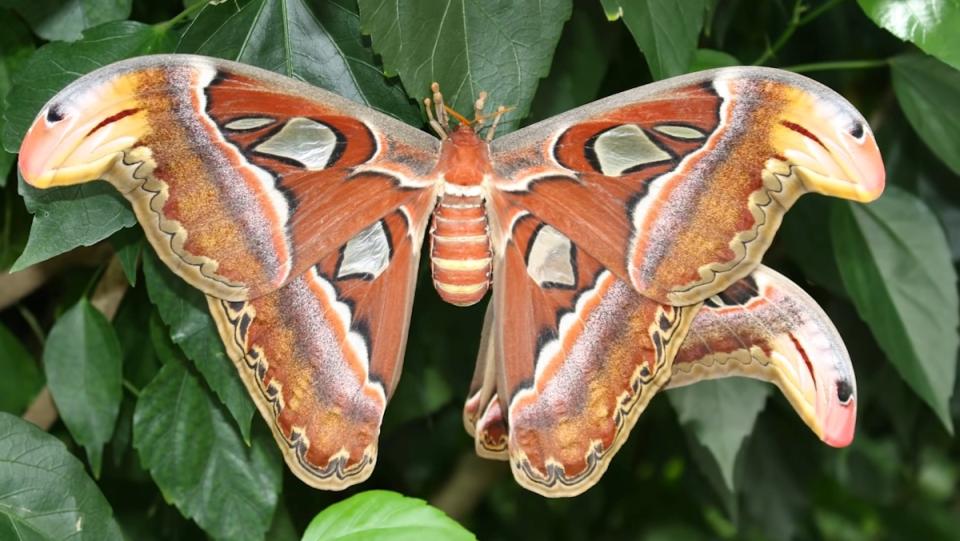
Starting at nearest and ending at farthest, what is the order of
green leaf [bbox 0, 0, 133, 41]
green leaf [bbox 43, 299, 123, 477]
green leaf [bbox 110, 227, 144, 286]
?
green leaf [bbox 110, 227, 144, 286] → green leaf [bbox 0, 0, 133, 41] → green leaf [bbox 43, 299, 123, 477]

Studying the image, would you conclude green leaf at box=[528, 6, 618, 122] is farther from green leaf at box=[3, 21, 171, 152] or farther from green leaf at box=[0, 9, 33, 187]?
green leaf at box=[0, 9, 33, 187]

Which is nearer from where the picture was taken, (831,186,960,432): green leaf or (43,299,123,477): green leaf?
(43,299,123,477): green leaf

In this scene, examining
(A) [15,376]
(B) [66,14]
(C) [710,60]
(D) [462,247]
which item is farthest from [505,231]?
(A) [15,376]

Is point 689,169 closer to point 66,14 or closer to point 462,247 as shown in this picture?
point 462,247

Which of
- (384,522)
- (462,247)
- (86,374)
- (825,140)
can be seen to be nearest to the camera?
(384,522)

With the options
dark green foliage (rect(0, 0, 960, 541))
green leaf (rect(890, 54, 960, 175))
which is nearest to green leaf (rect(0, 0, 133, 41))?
dark green foliage (rect(0, 0, 960, 541))

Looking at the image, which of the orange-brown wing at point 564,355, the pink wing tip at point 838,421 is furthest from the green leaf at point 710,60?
the pink wing tip at point 838,421

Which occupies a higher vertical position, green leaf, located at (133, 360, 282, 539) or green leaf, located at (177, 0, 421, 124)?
green leaf, located at (177, 0, 421, 124)

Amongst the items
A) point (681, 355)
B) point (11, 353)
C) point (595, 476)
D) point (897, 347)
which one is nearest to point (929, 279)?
point (897, 347)

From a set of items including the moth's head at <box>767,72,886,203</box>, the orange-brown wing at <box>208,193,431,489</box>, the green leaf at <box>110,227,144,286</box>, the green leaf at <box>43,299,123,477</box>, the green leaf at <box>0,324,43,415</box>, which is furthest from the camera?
the green leaf at <box>0,324,43,415</box>
